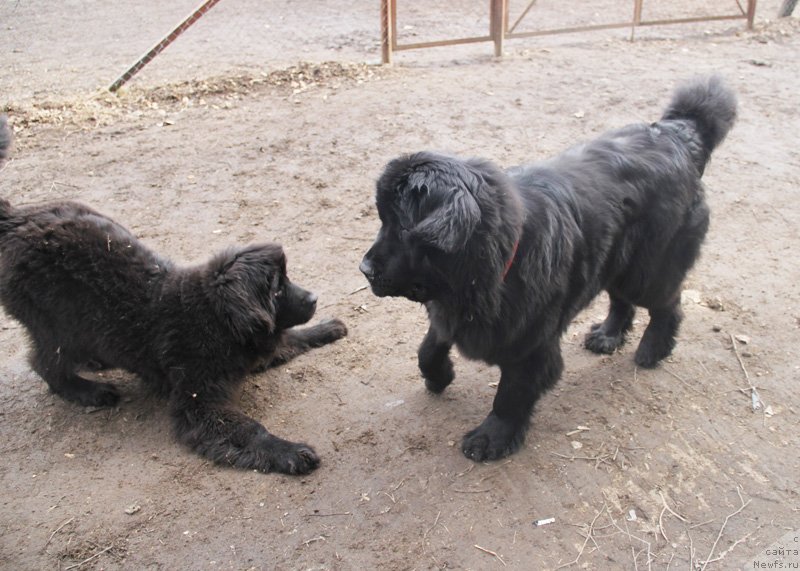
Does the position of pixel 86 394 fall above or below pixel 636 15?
below

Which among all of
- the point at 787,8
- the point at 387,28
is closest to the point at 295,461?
the point at 387,28

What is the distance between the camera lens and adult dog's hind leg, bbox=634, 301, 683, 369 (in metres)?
3.99

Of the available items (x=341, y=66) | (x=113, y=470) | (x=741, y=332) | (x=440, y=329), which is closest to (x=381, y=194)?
(x=440, y=329)

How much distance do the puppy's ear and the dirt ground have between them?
1.35 metres

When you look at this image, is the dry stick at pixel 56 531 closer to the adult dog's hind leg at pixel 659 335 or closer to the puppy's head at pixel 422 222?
the puppy's head at pixel 422 222

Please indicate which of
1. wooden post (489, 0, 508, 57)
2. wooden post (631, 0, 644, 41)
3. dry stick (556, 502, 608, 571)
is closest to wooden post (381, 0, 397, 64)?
wooden post (489, 0, 508, 57)

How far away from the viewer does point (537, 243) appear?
2996 millimetres

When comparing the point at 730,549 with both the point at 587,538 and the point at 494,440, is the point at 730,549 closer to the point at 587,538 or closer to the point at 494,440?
the point at 587,538

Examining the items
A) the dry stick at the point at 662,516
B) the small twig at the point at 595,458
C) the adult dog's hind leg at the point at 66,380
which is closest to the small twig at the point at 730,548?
the dry stick at the point at 662,516

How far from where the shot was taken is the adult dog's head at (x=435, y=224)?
2625 mm

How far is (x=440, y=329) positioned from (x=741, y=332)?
7.60 ft

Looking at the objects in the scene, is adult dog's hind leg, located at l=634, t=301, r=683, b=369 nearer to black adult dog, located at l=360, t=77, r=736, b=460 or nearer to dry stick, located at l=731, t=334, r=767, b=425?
black adult dog, located at l=360, t=77, r=736, b=460

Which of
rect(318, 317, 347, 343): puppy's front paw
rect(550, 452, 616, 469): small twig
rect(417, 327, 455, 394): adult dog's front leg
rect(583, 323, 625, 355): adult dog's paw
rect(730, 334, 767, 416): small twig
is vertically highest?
rect(417, 327, 455, 394): adult dog's front leg

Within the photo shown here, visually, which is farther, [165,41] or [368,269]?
[165,41]
